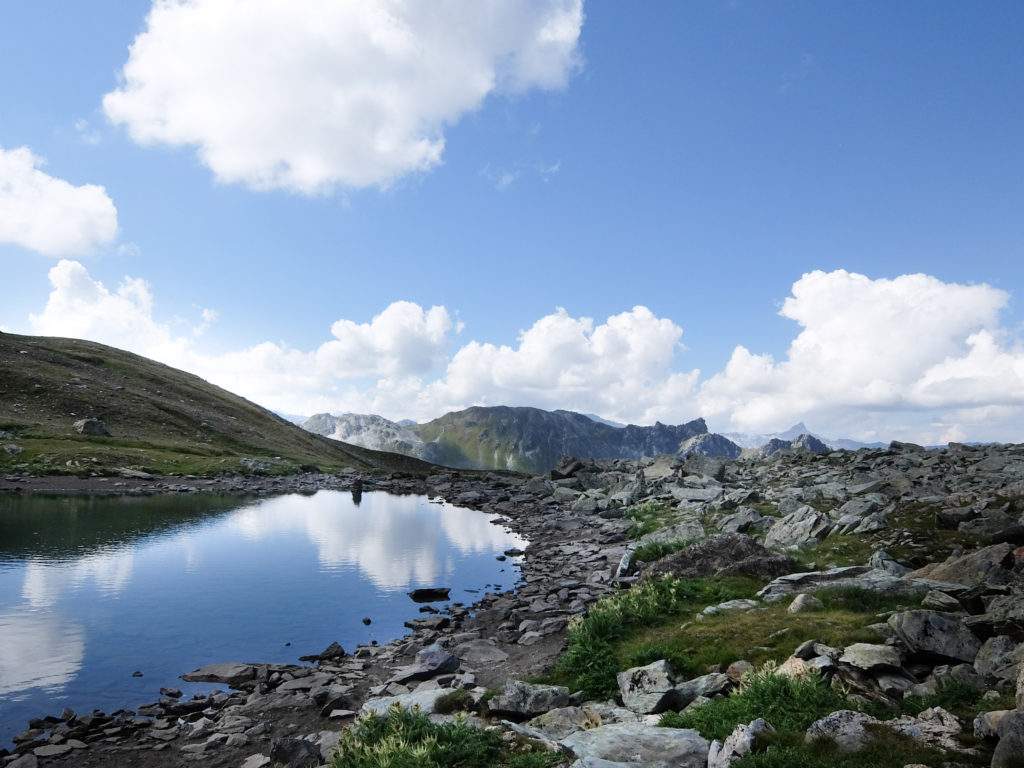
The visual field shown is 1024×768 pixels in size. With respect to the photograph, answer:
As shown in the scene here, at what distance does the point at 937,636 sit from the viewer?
13.1m

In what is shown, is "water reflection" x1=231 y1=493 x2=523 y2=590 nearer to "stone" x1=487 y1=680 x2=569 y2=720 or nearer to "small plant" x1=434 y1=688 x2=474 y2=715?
"small plant" x1=434 y1=688 x2=474 y2=715

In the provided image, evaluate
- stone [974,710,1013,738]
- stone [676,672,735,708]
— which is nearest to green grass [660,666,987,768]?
stone [974,710,1013,738]

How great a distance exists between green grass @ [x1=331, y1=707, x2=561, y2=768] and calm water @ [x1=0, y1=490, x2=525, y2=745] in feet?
34.3

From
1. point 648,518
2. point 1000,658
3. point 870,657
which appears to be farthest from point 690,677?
point 648,518

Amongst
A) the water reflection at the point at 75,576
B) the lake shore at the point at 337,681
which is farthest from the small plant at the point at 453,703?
the water reflection at the point at 75,576

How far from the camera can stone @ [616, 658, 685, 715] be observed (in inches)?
531

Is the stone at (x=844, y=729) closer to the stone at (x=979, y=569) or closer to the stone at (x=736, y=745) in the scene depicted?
the stone at (x=736, y=745)

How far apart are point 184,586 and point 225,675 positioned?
48.3 ft

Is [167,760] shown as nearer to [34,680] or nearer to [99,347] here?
[34,680]

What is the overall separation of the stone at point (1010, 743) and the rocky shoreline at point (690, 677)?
0.08ft

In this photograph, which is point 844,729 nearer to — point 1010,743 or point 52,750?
point 1010,743

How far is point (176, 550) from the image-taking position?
40.5 metres

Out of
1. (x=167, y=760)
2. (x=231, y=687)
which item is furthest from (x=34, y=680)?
A: (x=167, y=760)

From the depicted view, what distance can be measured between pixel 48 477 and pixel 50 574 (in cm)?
5151
